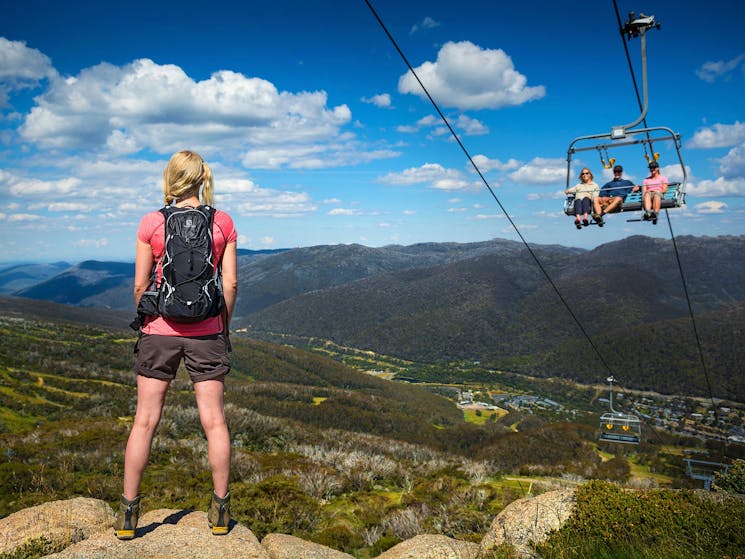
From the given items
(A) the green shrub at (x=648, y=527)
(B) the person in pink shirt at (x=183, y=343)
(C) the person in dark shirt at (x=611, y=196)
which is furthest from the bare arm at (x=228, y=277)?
(C) the person in dark shirt at (x=611, y=196)

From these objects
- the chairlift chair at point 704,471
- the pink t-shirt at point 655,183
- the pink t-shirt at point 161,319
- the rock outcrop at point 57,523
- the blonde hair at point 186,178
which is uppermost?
the pink t-shirt at point 655,183

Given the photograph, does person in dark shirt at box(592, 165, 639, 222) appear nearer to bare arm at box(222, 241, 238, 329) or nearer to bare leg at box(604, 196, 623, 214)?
bare leg at box(604, 196, 623, 214)

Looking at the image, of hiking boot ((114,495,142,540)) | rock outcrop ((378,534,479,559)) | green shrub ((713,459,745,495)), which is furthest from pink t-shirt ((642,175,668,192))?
hiking boot ((114,495,142,540))

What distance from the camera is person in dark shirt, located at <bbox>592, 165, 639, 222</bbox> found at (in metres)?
10.0

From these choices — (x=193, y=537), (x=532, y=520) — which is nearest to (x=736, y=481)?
(x=532, y=520)

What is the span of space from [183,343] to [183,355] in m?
0.13

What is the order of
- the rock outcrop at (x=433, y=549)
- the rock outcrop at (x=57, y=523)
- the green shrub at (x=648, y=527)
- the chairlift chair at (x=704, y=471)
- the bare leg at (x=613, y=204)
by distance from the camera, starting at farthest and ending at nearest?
the chairlift chair at (x=704, y=471) → the bare leg at (x=613, y=204) → the rock outcrop at (x=433, y=549) → the rock outcrop at (x=57, y=523) → the green shrub at (x=648, y=527)

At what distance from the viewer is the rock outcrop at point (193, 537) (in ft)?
12.2

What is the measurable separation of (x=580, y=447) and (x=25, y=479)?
115ft

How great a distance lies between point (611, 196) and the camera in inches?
404

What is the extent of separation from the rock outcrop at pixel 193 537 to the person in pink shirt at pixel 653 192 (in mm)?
6519

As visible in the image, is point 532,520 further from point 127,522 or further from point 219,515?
point 127,522

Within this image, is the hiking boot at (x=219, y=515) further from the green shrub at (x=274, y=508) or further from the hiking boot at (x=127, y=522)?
the green shrub at (x=274, y=508)

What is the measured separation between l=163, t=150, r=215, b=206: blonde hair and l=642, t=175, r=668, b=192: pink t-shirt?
9.26 m
